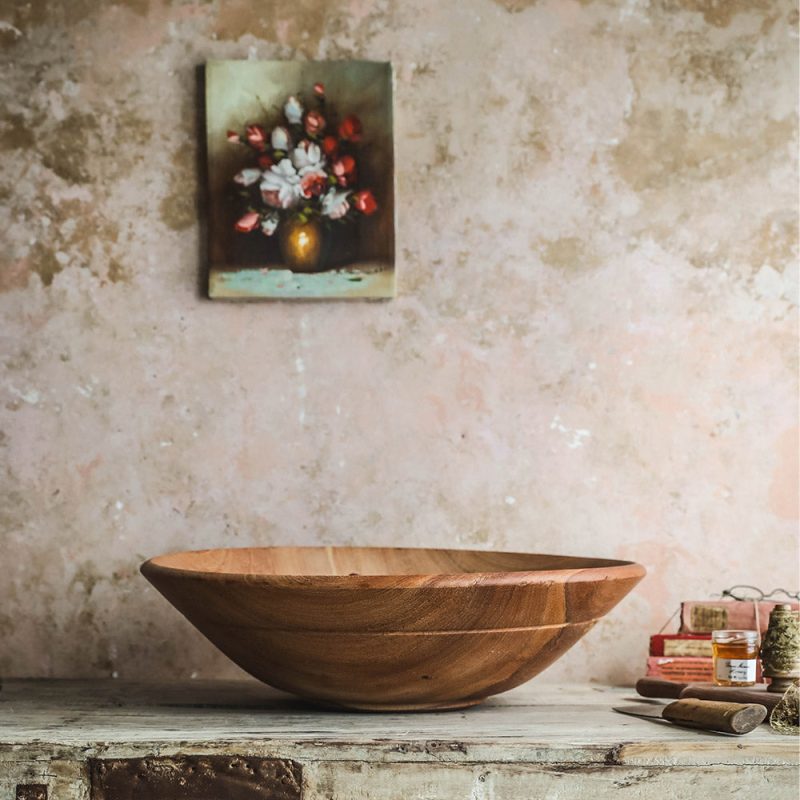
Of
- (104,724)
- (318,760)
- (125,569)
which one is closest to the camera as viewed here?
(318,760)

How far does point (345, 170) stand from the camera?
174cm

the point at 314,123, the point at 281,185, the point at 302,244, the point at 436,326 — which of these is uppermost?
the point at 314,123

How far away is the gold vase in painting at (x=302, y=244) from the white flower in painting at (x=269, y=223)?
0.01 m

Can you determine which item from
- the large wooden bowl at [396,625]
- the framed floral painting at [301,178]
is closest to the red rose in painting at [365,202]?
the framed floral painting at [301,178]

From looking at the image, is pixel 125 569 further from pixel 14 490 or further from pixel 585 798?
pixel 585 798

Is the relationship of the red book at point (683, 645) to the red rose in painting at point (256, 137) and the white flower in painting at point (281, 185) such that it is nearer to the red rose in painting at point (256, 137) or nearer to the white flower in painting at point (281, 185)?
the white flower in painting at point (281, 185)

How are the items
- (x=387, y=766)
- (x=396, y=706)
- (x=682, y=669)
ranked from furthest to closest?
(x=682, y=669)
(x=396, y=706)
(x=387, y=766)

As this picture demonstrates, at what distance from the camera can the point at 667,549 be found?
5.65ft

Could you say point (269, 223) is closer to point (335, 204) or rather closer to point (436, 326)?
point (335, 204)

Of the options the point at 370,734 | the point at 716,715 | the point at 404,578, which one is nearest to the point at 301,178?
the point at 404,578

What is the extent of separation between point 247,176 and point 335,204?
16 cm

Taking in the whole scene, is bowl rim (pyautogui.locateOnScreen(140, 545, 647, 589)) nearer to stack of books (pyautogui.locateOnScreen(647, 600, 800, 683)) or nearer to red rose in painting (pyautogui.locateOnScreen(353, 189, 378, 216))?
stack of books (pyautogui.locateOnScreen(647, 600, 800, 683))

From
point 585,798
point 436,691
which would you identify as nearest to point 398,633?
point 436,691

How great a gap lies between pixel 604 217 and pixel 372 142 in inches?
17.0
